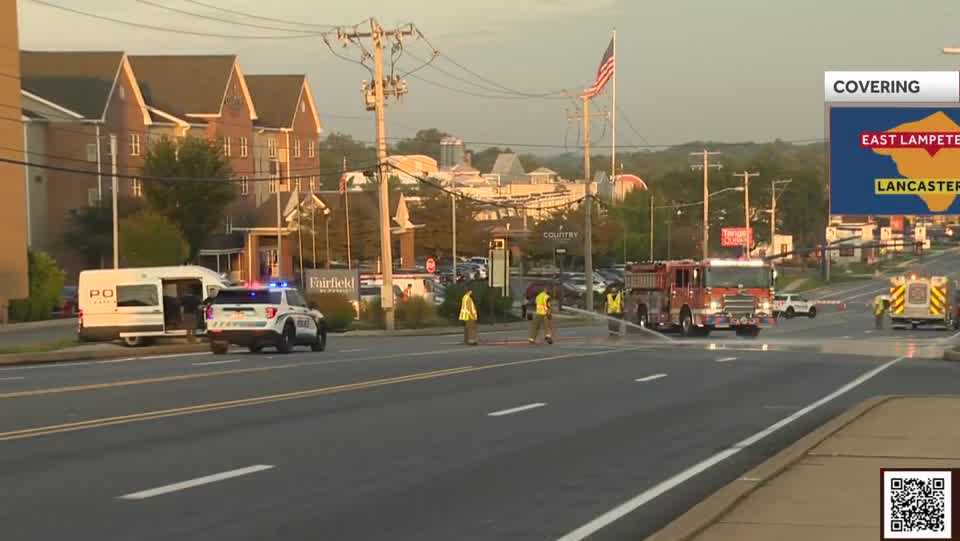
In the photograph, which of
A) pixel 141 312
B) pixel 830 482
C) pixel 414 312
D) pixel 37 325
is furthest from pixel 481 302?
pixel 830 482

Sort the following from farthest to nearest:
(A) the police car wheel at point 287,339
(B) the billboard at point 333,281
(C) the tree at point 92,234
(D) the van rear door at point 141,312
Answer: (C) the tree at point 92,234 → (B) the billboard at point 333,281 → (D) the van rear door at point 141,312 → (A) the police car wheel at point 287,339

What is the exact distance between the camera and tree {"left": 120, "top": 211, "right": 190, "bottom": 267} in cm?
7131

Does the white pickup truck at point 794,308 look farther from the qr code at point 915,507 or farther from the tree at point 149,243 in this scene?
the qr code at point 915,507

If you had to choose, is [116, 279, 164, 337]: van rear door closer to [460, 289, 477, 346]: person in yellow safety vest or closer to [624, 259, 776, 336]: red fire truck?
[460, 289, 477, 346]: person in yellow safety vest

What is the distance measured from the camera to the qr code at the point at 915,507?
7773 millimetres

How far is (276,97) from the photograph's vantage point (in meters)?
106

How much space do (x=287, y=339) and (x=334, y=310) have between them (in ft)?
75.5

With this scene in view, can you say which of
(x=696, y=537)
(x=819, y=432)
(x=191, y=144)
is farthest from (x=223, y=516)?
(x=191, y=144)

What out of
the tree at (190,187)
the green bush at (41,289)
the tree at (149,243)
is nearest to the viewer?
the green bush at (41,289)

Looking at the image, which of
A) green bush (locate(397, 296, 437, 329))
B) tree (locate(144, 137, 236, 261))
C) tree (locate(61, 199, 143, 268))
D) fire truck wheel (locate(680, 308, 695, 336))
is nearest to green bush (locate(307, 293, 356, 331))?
green bush (locate(397, 296, 437, 329))

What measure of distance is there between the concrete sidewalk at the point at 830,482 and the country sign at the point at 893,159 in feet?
46.8

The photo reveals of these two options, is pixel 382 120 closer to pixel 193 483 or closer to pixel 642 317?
pixel 642 317
